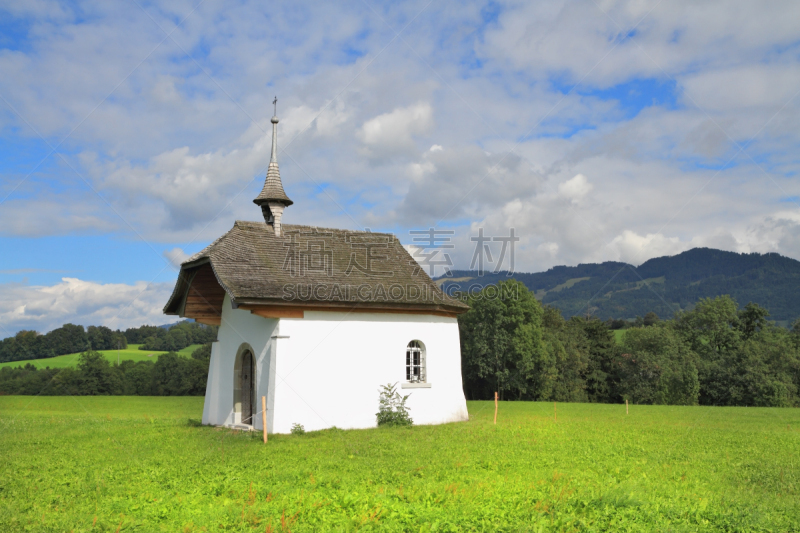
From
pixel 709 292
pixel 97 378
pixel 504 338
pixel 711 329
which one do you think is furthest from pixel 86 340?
pixel 709 292

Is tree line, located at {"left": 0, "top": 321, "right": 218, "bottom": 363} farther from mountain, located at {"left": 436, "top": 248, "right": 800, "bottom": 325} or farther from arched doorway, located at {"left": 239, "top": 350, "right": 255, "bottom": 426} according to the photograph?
mountain, located at {"left": 436, "top": 248, "right": 800, "bottom": 325}

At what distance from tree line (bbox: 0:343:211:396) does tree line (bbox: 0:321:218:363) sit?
414cm

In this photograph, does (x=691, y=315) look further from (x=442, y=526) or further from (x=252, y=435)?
(x=442, y=526)

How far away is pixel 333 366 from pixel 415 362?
124 inches

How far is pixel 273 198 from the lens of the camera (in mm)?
18734

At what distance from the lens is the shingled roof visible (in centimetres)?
1557

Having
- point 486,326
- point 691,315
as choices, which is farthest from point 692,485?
point 691,315

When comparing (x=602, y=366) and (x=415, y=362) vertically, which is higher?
(x=602, y=366)

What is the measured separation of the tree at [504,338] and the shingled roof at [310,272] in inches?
1126

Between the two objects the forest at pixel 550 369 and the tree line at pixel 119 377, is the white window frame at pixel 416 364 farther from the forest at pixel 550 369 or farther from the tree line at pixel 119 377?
the tree line at pixel 119 377

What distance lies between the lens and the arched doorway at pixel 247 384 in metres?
17.7

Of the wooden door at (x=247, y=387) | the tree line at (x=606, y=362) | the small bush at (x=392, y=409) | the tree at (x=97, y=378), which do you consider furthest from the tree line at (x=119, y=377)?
the small bush at (x=392, y=409)

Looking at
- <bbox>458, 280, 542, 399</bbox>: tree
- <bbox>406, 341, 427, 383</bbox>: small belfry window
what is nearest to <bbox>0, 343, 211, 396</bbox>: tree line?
<bbox>458, 280, 542, 399</bbox>: tree

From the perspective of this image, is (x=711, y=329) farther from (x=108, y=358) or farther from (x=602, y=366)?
(x=108, y=358)
